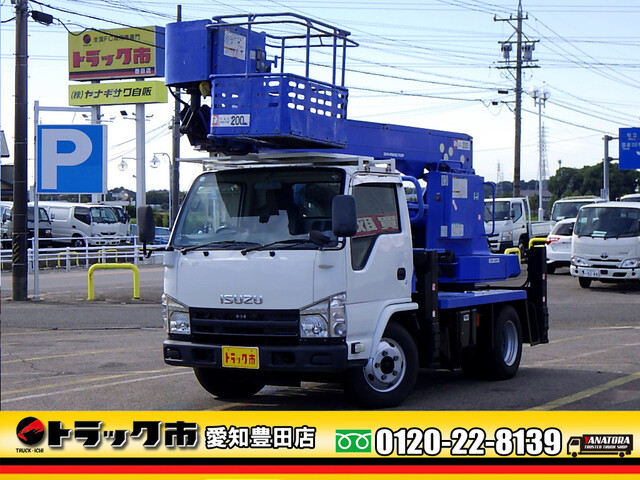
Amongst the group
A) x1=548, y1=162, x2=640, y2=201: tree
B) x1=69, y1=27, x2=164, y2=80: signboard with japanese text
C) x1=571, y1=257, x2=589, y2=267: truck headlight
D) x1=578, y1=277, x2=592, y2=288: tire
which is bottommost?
x1=578, y1=277, x2=592, y2=288: tire

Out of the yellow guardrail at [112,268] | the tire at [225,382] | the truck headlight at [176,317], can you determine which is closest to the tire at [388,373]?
the tire at [225,382]

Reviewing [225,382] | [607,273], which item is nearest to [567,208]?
[607,273]

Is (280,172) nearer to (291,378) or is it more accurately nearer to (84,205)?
(291,378)

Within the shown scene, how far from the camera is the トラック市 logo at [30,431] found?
17.6 ft

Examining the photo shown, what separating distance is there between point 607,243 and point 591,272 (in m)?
0.87

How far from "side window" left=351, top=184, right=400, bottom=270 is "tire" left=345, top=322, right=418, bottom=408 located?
830 mm

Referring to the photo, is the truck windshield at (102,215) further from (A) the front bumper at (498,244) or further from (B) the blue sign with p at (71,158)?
(B) the blue sign with p at (71,158)

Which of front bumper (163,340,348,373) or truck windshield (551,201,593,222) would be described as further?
truck windshield (551,201,593,222)

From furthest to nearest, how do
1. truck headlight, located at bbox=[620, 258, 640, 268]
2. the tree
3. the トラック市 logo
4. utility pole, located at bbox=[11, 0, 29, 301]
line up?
1. the tree
2. truck headlight, located at bbox=[620, 258, 640, 268]
3. utility pole, located at bbox=[11, 0, 29, 301]
4. the トラック市 logo

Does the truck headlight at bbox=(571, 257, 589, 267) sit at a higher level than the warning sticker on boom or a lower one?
lower

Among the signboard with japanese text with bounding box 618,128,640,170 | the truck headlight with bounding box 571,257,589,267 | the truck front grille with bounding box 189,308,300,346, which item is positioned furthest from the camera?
the signboard with japanese text with bounding box 618,128,640,170

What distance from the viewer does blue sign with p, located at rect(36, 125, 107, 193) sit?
73.6ft

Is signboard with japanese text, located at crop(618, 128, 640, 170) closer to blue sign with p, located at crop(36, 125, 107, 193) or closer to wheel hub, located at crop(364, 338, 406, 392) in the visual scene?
blue sign with p, located at crop(36, 125, 107, 193)

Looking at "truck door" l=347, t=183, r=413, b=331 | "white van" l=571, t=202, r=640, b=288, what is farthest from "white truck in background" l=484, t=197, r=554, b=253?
"truck door" l=347, t=183, r=413, b=331
